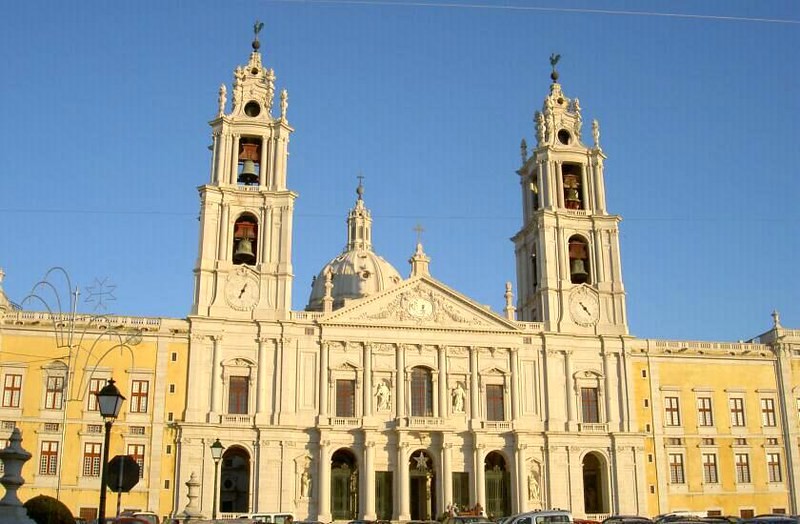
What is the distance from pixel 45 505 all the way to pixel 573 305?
38.0m

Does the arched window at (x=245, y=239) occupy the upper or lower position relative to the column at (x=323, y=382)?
upper

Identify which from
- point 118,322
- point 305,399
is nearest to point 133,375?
point 118,322

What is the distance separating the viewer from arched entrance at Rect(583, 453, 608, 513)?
167 ft

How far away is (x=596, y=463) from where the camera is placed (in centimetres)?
5188

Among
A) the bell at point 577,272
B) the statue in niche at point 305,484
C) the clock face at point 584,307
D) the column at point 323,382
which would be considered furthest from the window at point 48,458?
the bell at point 577,272

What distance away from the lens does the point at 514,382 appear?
1999 inches

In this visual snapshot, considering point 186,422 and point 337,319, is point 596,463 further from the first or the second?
point 186,422

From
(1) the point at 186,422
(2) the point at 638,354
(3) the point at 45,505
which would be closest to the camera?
(3) the point at 45,505

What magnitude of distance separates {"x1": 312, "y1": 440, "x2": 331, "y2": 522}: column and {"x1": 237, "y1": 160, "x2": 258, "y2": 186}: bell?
15.8 metres

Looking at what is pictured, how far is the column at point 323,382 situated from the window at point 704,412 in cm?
2148

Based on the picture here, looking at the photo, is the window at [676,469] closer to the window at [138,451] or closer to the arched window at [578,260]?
the arched window at [578,260]

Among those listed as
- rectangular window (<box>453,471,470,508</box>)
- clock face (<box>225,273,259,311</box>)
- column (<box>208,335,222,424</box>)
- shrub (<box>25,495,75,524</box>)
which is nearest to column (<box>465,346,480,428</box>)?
rectangular window (<box>453,471,470,508</box>)

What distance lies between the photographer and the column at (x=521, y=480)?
4843 centimetres

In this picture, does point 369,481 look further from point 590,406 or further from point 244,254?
point 244,254
